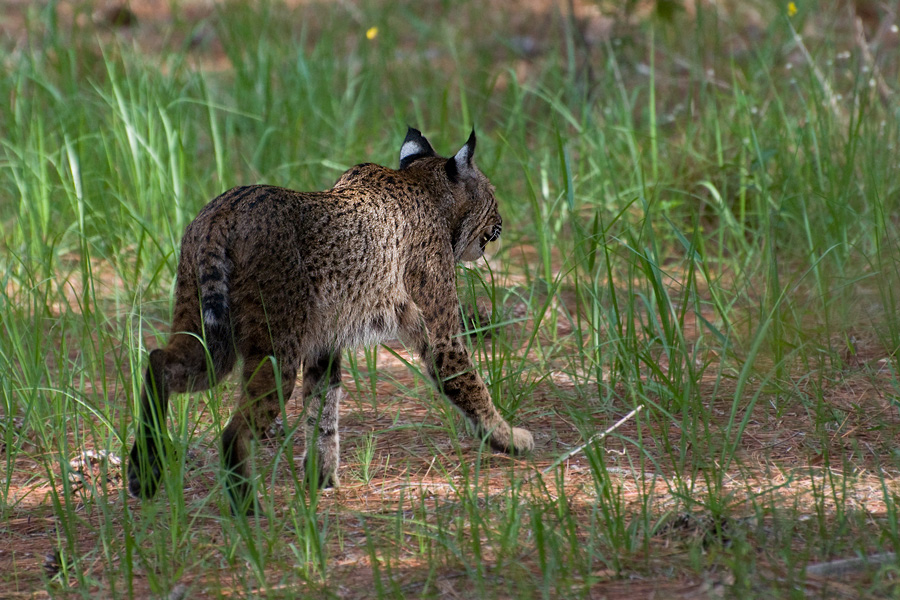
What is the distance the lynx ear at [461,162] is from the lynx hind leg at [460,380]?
2.34ft

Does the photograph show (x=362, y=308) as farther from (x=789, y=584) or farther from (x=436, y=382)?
(x=789, y=584)

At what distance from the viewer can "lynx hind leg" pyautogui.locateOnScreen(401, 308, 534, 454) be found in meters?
3.73

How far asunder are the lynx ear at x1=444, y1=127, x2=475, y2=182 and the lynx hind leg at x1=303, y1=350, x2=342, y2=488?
0.93 meters

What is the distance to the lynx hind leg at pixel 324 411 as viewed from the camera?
11.9 feet

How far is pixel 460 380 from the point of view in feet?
12.3

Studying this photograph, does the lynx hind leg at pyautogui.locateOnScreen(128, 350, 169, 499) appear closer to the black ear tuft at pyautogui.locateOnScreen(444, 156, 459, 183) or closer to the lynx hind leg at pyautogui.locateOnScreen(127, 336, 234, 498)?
the lynx hind leg at pyautogui.locateOnScreen(127, 336, 234, 498)

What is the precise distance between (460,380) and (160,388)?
1130mm

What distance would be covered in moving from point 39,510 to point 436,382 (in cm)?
147

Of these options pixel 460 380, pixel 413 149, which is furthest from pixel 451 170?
pixel 460 380

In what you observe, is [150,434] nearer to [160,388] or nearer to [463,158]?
[160,388]

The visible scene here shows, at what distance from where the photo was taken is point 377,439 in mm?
4109

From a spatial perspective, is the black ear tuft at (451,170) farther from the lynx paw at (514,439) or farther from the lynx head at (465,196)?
the lynx paw at (514,439)

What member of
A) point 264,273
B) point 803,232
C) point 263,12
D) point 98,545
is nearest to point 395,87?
point 263,12

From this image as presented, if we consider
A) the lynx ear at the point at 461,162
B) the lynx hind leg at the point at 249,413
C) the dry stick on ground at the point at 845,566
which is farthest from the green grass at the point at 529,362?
the lynx ear at the point at 461,162
